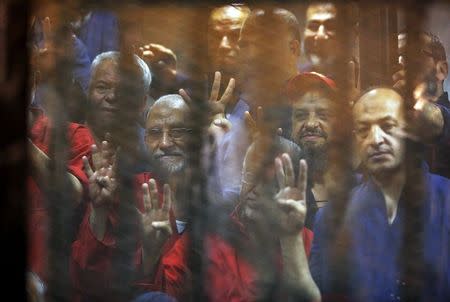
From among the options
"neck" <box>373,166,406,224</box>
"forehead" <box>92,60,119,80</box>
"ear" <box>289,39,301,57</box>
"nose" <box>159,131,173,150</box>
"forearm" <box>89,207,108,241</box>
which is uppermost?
"ear" <box>289,39,301,57</box>

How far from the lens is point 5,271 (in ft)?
9.50

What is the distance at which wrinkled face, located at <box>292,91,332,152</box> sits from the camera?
4.94 m

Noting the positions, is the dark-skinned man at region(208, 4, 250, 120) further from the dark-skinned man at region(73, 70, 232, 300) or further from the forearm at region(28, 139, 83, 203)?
the forearm at region(28, 139, 83, 203)

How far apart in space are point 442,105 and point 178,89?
1524 mm

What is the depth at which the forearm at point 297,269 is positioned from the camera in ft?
16.2

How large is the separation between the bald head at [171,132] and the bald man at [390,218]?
993 millimetres

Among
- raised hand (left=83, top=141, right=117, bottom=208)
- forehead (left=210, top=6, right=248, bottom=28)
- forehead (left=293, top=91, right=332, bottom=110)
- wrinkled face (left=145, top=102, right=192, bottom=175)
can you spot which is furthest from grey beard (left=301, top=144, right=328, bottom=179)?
raised hand (left=83, top=141, right=117, bottom=208)

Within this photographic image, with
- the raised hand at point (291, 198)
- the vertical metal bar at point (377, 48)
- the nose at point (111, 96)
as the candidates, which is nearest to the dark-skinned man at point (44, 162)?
the nose at point (111, 96)

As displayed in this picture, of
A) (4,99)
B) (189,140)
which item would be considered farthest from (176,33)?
(4,99)

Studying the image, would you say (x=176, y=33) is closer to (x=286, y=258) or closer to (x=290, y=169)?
(x=290, y=169)

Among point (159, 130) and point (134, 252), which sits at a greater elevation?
point (159, 130)

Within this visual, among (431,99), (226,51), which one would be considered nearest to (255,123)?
(226,51)

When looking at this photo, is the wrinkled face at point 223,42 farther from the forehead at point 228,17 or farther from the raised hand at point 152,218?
the raised hand at point 152,218

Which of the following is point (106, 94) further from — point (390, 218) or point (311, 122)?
point (390, 218)
